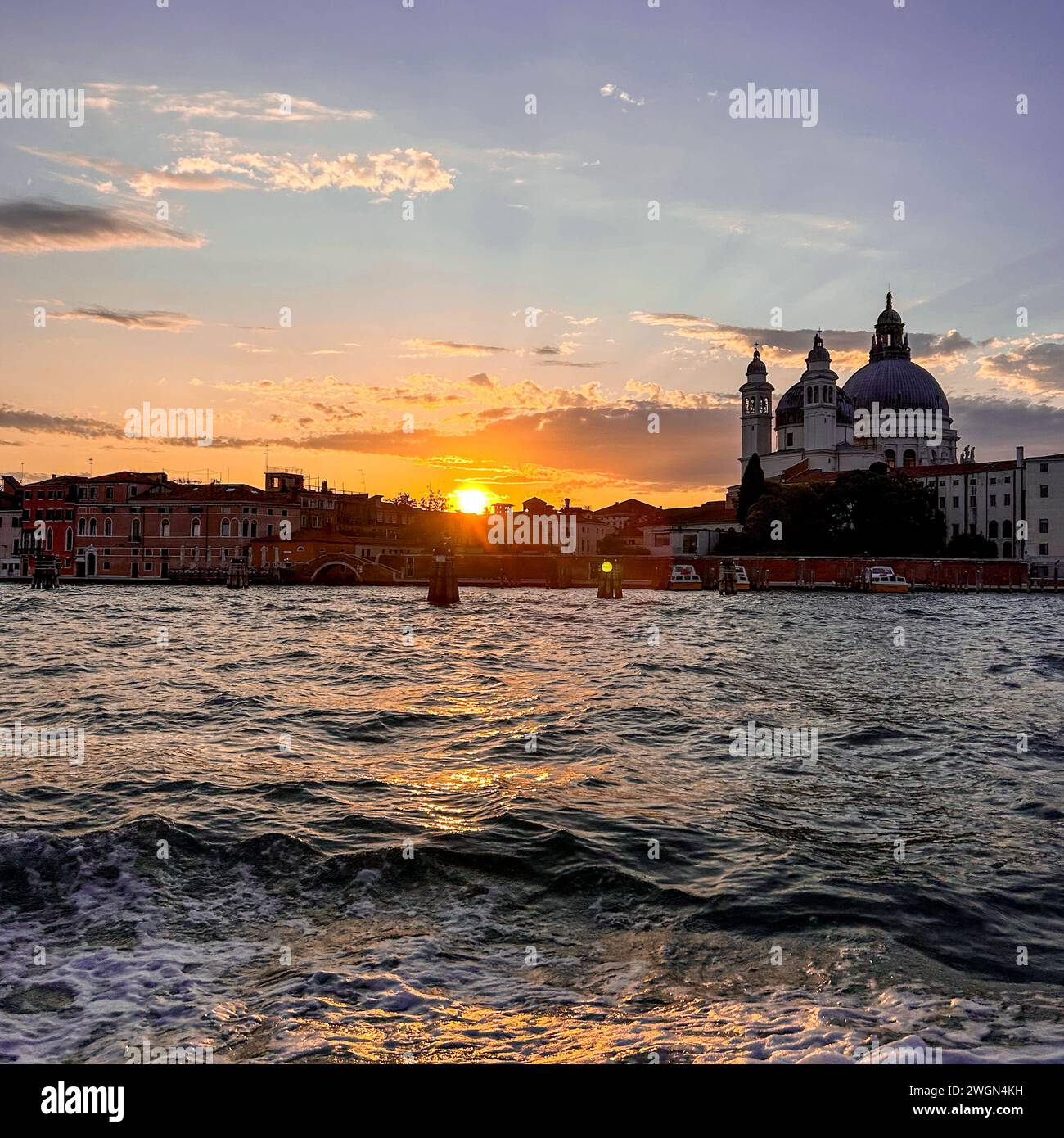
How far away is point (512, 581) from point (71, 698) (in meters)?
62.0

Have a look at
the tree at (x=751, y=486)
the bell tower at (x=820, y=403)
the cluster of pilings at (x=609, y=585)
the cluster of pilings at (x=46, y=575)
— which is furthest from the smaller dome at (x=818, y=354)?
the cluster of pilings at (x=46, y=575)

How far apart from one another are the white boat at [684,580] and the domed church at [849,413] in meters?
23.7

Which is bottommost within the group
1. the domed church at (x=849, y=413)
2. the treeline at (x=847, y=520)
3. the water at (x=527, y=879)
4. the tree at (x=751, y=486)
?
the water at (x=527, y=879)

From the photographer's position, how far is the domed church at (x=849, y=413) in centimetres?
8912

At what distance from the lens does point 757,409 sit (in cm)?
9662

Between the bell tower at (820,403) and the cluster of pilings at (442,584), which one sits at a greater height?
the bell tower at (820,403)

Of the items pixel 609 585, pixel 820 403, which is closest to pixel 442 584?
pixel 609 585

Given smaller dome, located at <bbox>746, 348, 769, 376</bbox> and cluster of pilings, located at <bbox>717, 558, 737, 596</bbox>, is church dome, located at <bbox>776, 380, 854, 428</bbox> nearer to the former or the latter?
smaller dome, located at <bbox>746, 348, 769, 376</bbox>

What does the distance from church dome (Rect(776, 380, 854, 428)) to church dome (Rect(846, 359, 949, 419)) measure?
3.68 feet

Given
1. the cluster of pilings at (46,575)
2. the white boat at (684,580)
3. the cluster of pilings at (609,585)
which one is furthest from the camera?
the white boat at (684,580)

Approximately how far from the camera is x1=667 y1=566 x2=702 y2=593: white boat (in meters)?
69.3

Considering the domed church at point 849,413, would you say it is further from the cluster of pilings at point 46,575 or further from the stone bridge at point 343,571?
the cluster of pilings at point 46,575
